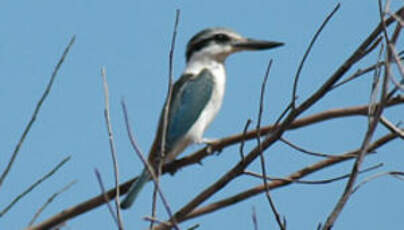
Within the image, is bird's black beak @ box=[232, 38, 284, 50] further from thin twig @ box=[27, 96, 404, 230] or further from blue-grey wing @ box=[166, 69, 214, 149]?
thin twig @ box=[27, 96, 404, 230]

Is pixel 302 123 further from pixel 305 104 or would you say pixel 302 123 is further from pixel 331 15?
pixel 331 15

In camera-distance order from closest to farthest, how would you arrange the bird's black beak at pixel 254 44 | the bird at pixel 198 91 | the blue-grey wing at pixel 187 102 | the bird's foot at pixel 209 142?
the bird's foot at pixel 209 142 < the bird at pixel 198 91 < the blue-grey wing at pixel 187 102 < the bird's black beak at pixel 254 44

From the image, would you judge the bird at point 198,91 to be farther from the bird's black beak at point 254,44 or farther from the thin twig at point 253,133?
the thin twig at point 253,133

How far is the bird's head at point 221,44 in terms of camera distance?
6227mm

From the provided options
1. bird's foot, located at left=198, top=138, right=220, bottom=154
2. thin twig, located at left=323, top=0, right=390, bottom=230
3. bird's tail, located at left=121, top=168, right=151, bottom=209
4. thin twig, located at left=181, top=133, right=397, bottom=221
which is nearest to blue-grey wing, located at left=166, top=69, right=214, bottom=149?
bird's foot, located at left=198, top=138, right=220, bottom=154

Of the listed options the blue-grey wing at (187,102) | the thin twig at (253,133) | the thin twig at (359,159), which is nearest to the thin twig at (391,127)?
the thin twig at (253,133)

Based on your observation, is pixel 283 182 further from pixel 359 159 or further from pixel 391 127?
pixel 359 159

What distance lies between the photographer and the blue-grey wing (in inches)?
216

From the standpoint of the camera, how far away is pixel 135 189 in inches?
178

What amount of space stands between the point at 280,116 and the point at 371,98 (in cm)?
39

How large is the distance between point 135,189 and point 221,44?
2107mm

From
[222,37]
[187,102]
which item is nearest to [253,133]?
[187,102]

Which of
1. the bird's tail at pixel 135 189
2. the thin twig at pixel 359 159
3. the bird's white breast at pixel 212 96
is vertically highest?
the bird's white breast at pixel 212 96

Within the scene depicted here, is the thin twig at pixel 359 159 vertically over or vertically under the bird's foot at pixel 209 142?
under
